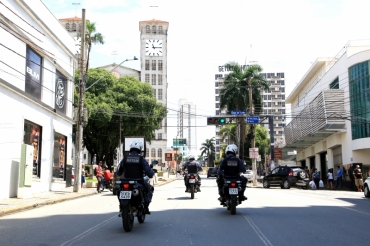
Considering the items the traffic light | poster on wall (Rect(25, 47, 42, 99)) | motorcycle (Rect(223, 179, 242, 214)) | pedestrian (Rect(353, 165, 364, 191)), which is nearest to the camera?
motorcycle (Rect(223, 179, 242, 214))

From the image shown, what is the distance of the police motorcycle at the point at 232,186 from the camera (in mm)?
11766

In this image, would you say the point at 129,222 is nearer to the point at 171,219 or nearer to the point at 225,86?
the point at 171,219

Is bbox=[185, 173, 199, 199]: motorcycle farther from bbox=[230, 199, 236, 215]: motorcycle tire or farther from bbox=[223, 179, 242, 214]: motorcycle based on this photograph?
bbox=[230, 199, 236, 215]: motorcycle tire

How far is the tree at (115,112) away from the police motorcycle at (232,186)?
35871 millimetres

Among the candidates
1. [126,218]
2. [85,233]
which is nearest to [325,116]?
[126,218]

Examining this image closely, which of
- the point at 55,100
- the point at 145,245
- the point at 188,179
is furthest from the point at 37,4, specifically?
the point at 145,245

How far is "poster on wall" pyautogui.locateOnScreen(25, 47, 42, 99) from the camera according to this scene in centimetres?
2134

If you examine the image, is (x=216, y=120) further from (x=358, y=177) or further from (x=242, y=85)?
(x=242, y=85)

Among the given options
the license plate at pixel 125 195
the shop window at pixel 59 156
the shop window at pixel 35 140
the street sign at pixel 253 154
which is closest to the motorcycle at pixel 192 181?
the shop window at pixel 35 140

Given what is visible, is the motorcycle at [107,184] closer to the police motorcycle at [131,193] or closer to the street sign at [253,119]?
the street sign at [253,119]

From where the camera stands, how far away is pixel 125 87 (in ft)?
169

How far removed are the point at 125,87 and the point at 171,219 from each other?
1624 inches

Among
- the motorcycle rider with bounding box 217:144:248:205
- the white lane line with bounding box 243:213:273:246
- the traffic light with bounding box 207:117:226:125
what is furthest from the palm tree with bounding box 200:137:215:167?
the white lane line with bounding box 243:213:273:246

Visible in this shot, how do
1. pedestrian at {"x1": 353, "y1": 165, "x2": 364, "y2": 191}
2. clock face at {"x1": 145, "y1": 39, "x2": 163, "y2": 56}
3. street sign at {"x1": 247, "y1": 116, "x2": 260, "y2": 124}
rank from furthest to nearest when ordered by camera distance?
clock face at {"x1": 145, "y1": 39, "x2": 163, "y2": 56}, street sign at {"x1": 247, "y1": 116, "x2": 260, "y2": 124}, pedestrian at {"x1": 353, "y1": 165, "x2": 364, "y2": 191}
